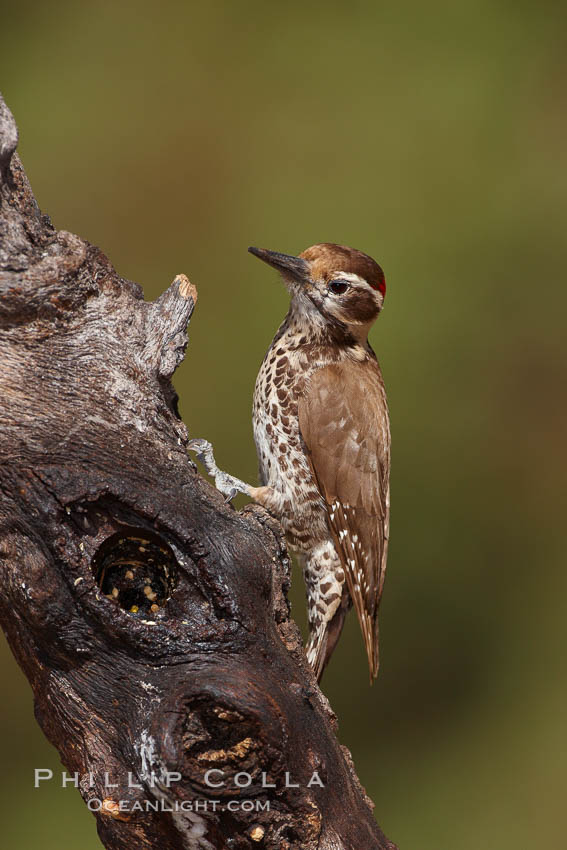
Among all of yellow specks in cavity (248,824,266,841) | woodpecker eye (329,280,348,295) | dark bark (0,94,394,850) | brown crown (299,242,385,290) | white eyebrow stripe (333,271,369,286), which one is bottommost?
yellow specks in cavity (248,824,266,841)

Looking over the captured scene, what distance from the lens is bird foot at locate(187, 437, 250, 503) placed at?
218 cm

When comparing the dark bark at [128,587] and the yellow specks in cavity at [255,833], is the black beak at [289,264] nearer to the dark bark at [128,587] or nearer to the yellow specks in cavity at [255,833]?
the dark bark at [128,587]

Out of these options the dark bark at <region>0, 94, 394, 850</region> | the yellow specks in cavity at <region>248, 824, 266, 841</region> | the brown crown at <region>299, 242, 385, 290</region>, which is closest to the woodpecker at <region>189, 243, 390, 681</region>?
the brown crown at <region>299, 242, 385, 290</region>

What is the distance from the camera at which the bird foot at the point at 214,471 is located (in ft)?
7.14

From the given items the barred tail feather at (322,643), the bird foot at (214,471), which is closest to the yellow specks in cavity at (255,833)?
the bird foot at (214,471)

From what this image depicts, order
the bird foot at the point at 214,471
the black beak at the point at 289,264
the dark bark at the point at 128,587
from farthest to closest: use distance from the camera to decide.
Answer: the black beak at the point at 289,264 → the bird foot at the point at 214,471 → the dark bark at the point at 128,587

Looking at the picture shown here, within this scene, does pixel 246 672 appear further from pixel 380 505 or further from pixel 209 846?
pixel 380 505

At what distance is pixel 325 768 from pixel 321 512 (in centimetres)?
93

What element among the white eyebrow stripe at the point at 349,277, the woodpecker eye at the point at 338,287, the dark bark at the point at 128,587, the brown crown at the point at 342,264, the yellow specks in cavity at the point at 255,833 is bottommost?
the yellow specks in cavity at the point at 255,833

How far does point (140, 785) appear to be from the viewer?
1508mm

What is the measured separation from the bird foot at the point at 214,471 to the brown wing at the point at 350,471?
236mm

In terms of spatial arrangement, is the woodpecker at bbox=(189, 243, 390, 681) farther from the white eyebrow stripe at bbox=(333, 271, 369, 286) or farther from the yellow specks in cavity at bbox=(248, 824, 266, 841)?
the yellow specks in cavity at bbox=(248, 824, 266, 841)

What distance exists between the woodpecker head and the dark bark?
32.3 inches

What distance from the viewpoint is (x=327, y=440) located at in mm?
2434
